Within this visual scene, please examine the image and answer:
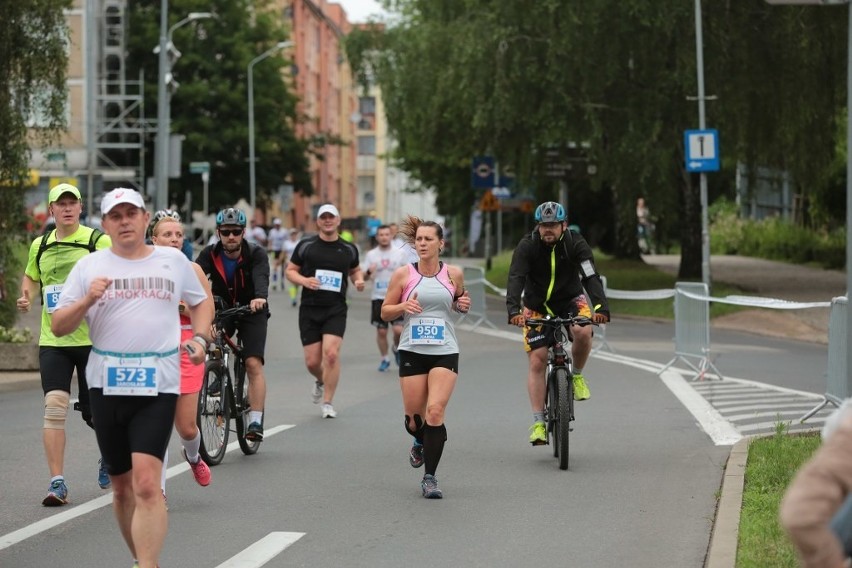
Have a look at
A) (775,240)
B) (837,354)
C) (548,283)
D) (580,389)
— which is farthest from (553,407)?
(775,240)

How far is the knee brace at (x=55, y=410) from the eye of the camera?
30.9 ft

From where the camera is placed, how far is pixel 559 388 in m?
11.1

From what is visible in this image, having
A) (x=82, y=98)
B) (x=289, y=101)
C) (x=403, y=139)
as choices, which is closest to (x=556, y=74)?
(x=403, y=139)

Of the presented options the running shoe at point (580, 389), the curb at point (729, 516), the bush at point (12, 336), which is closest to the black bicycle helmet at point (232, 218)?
the running shoe at point (580, 389)

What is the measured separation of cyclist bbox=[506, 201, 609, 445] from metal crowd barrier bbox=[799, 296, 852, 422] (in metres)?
2.12

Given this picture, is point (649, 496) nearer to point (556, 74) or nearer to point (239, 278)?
point (239, 278)

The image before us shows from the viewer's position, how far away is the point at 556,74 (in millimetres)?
31859

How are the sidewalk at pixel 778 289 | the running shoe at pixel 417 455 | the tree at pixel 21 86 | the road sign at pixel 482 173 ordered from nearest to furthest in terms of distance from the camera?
the running shoe at pixel 417 455
the tree at pixel 21 86
the sidewalk at pixel 778 289
the road sign at pixel 482 173

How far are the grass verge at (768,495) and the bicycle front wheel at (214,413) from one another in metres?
3.51

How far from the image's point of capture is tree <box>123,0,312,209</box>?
66938 millimetres

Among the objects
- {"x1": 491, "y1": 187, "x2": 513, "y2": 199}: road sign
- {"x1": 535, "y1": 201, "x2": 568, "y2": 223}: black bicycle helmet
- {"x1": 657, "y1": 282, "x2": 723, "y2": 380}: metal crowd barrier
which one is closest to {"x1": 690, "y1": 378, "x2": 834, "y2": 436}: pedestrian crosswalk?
{"x1": 657, "y1": 282, "x2": 723, "y2": 380}: metal crowd barrier

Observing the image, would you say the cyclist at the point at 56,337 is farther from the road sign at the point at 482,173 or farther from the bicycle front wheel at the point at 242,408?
the road sign at the point at 482,173

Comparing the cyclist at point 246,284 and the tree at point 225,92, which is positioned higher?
the tree at point 225,92

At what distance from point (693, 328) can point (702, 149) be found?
9408mm
